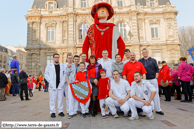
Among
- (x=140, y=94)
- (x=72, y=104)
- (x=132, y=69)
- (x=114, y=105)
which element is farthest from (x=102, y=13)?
(x=72, y=104)

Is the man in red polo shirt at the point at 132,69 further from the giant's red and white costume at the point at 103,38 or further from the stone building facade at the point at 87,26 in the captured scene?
the stone building facade at the point at 87,26

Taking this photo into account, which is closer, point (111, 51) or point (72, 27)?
point (111, 51)

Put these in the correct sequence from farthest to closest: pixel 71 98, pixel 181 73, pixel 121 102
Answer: pixel 181 73 → pixel 71 98 → pixel 121 102

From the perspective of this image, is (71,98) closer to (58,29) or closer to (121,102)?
(121,102)

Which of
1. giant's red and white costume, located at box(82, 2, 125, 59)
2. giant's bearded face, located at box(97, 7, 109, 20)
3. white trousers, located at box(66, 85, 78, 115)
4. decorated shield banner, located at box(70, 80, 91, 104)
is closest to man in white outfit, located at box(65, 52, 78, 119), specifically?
white trousers, located at box(66, 85, 78, 115)

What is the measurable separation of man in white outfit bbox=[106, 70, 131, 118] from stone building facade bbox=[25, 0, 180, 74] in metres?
17.5

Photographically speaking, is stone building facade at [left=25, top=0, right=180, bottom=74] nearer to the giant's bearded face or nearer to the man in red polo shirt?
the giant's bearded face

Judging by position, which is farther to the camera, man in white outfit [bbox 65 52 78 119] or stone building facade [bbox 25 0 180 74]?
stone building facade [bbox 25 0 180 74]

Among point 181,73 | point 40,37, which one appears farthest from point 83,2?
point 181,73

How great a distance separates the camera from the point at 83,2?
2261 cm

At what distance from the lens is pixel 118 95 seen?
159 inches

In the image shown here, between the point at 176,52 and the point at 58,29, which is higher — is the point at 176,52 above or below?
below

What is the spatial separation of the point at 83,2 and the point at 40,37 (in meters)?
8.88

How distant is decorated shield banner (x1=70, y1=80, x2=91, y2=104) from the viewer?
13.6 ft
